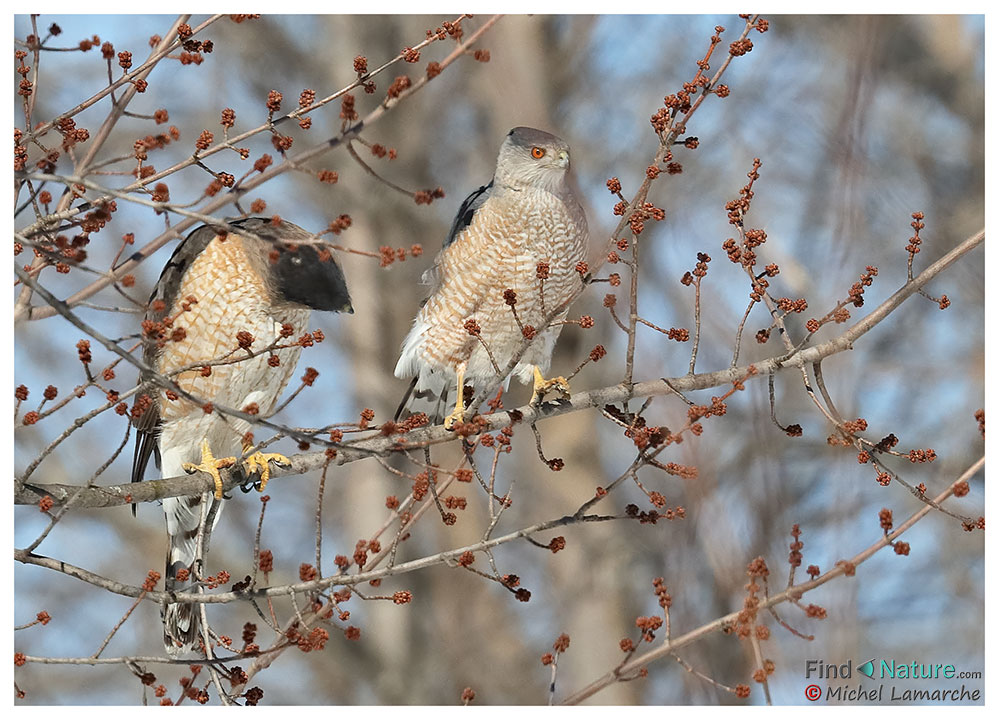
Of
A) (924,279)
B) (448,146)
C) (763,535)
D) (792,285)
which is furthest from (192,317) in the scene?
(448,146)

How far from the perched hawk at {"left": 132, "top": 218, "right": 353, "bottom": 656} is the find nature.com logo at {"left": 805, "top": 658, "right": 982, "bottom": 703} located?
2.21m

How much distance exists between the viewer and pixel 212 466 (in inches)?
166

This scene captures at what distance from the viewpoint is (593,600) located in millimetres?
9031

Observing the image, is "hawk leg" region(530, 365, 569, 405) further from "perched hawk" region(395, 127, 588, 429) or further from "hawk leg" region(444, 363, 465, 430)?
"hawk leg" region(444, 363, 465, 430)

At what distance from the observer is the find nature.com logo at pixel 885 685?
4.08 m

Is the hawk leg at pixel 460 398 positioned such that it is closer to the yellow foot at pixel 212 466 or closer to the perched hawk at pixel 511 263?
the perched hawk at pixel 511 263

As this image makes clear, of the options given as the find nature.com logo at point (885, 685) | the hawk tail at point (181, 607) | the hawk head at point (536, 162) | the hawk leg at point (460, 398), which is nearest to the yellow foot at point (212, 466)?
the hawk tail at point (181, 607)

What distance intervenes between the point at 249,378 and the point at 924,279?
2.59 meters

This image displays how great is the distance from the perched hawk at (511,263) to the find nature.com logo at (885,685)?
149 cm

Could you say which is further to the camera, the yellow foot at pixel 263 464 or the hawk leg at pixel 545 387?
the hawk leg at pixel 545 387

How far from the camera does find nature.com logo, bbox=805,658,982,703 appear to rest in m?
4.08

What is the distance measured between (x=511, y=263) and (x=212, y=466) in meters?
1.44

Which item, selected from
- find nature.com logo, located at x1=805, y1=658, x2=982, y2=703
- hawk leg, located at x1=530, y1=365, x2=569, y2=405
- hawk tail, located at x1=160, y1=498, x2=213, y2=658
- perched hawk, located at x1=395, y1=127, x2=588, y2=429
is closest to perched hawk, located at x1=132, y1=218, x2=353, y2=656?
hawk tail, located at x1=160, y1=498, x2=213, y2=658

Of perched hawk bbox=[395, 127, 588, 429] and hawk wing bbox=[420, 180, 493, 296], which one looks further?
hawk wing bbox=[420, 180, 493, 296]
